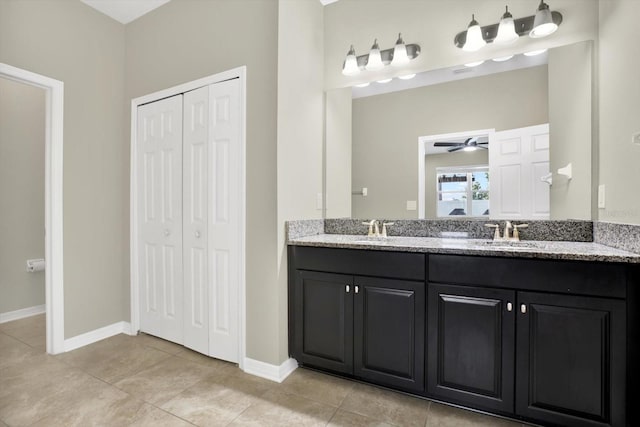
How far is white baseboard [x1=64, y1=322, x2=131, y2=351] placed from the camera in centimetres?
243

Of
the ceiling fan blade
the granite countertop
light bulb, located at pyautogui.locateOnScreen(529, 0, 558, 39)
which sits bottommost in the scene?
the granite countertop

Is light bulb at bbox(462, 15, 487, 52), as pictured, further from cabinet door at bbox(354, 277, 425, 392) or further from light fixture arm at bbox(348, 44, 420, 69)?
cabinet door at bbox(354, 277, 425, 392)

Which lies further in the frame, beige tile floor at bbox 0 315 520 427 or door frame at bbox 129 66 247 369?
door frame at bbox 129 66 247 369

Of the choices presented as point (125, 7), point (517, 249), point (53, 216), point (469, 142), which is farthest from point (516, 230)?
point (125, 7)

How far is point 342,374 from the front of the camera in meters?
1.94

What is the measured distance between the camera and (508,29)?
6.10 feet

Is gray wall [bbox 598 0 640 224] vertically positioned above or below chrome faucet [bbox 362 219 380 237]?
above

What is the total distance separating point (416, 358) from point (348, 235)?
1.01 metres

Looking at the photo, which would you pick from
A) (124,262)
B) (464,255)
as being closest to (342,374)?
(464,255)

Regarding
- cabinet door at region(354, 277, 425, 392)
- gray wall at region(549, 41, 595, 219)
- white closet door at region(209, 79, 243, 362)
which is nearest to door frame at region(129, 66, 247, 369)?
white closet door at region(209, 79, 243, 362)

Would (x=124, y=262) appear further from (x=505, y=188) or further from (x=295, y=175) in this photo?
(x=505, y=188)

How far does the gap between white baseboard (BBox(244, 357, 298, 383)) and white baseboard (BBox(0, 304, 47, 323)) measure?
2.66 metres

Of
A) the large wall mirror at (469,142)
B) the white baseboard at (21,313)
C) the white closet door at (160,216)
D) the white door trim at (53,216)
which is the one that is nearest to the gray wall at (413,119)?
the large wall mirror at (469,142)

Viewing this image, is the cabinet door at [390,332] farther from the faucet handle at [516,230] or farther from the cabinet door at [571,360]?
the faucet handle at [516,230]
